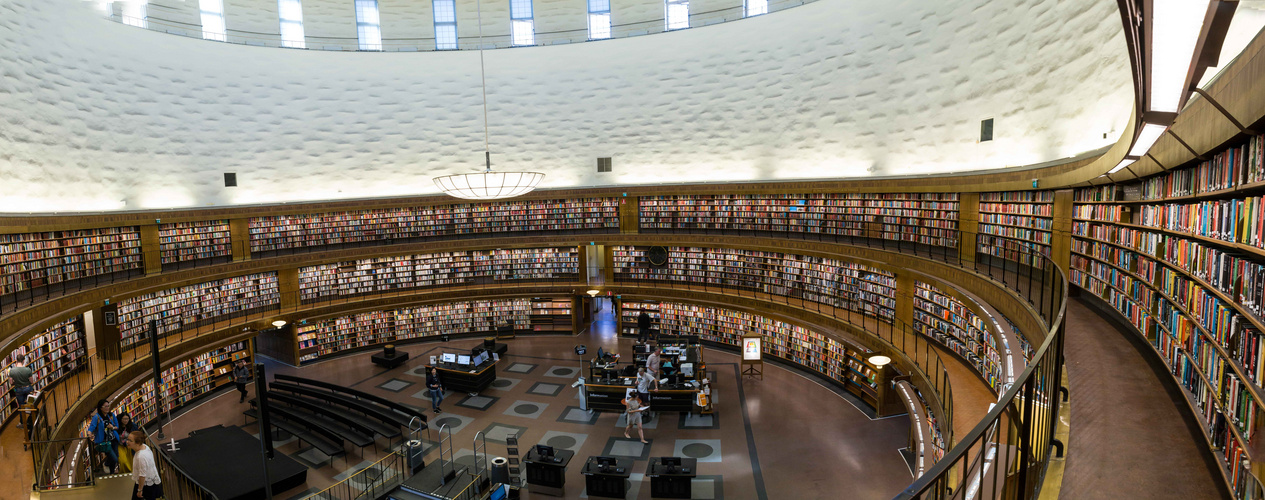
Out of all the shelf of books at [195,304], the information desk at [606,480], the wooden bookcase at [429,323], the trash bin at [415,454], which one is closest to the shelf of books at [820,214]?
the wooden bookcase at [429,323]

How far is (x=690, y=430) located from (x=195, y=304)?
35.1 ft

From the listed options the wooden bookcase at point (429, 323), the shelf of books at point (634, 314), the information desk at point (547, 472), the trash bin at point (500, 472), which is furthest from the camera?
the shelf of books at point (634, 314)

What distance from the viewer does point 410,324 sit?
14617 mm

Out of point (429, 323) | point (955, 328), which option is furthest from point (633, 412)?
point (429, 323)

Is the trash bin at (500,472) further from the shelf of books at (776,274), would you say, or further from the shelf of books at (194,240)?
the shelf of books at (194,240)

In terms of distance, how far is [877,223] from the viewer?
36.9 feet

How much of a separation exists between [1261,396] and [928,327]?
7.25 metres

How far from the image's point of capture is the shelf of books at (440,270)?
A: 14148 mm

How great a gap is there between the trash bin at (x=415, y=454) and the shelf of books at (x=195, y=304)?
21.9ft

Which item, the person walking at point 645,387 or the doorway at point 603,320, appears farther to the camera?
the doorway at point 603,320

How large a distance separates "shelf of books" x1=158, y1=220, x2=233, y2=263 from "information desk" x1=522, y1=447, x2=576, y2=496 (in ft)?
32.0

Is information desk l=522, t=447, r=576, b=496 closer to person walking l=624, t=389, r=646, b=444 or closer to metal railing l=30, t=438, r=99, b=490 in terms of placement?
person walking l=624, t=389, r=646, b=444

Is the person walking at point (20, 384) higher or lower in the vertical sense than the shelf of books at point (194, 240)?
lower

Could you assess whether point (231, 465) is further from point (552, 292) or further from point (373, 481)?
point (552, 292)
